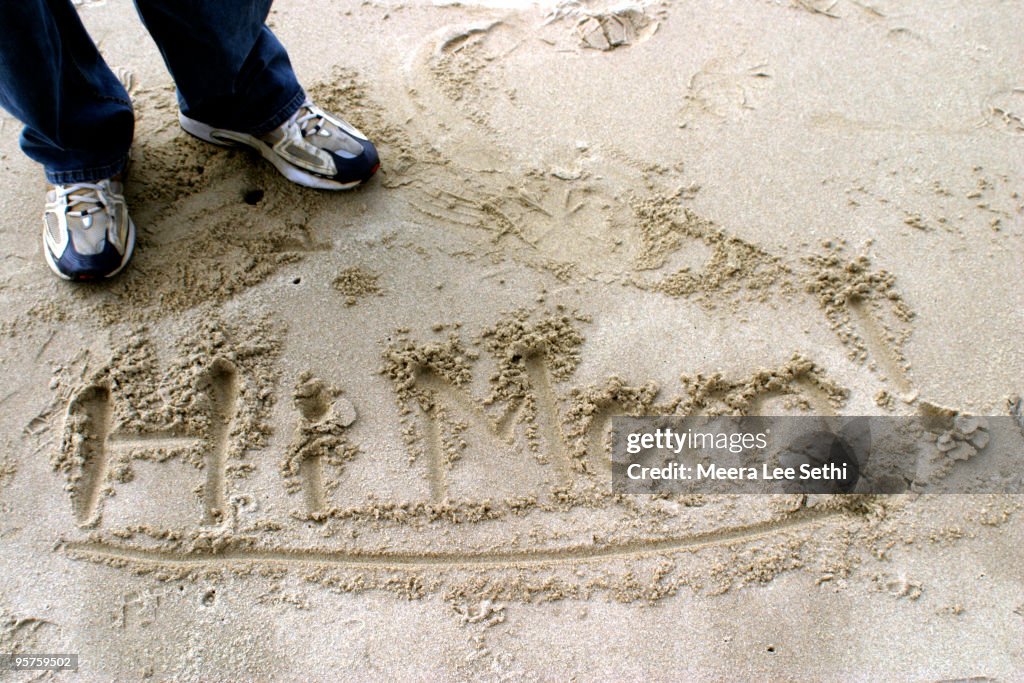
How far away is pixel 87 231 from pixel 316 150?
630 millimetres

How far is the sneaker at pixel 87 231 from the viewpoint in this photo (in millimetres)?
1939

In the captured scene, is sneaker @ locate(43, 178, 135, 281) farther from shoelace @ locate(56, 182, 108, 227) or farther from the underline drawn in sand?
the underline drawn in sand

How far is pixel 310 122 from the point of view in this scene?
7.11ft

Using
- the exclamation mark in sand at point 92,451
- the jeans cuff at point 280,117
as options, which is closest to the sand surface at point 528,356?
the exclamation mark in sand at point 92,451

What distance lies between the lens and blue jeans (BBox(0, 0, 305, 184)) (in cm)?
165

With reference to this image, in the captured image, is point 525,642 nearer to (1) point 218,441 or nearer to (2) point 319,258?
(1) point 218,441

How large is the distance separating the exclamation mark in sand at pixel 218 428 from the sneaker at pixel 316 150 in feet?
2.10

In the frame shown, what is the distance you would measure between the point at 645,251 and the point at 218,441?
3.87 ft

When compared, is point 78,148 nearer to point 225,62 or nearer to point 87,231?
point 87,231

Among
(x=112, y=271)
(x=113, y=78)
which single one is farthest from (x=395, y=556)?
(x=113, y=78)

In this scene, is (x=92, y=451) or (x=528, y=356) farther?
(x=528, y=356)

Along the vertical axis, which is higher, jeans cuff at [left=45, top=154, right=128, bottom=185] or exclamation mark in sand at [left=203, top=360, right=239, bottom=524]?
jeans cuff at [left=45, top=154, right=128, bottom=185]

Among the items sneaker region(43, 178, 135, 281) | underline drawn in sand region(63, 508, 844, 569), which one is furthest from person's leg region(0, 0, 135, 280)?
underline drawn in sand region(63, 508, 844, 569)

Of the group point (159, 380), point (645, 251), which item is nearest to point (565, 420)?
point (645, 251)
